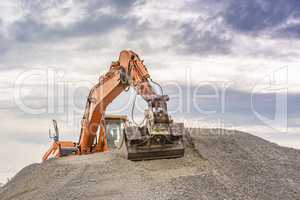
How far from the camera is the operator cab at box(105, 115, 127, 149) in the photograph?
42.7 feet

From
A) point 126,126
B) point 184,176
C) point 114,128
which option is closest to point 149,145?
point 126,126

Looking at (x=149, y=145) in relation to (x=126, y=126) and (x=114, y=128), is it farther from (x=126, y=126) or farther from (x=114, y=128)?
(x=114, y=128)

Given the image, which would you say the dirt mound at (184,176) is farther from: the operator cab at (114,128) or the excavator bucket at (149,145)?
the operator cab at (114,128)

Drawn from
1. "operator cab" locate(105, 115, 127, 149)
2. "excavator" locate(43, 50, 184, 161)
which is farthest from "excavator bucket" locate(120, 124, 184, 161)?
"operator cab" locate(105, 115, 127, 149)

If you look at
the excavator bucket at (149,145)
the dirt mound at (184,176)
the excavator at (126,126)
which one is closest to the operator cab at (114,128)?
the excavator at (126,126)

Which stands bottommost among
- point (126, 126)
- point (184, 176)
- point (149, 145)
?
point (184, 176)

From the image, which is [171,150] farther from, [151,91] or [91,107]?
[91,107]

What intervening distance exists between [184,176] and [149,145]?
144 centimetres

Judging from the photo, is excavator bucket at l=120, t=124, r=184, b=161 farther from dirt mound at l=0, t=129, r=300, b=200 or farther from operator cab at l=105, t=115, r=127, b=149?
operator cab at l=105, t=115, r=127, b=149

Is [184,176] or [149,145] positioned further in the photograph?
[149,145]

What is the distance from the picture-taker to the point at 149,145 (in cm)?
963

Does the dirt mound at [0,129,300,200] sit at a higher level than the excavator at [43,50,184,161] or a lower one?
lower

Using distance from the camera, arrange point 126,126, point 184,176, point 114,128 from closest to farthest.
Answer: point 184,176, point 126,126, point 114,128

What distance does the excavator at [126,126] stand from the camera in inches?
368
